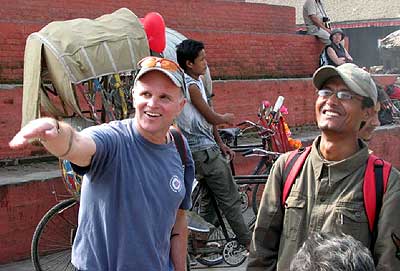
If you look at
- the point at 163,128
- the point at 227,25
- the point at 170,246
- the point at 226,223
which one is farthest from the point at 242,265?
the point at 227,25

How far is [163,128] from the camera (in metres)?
3.08

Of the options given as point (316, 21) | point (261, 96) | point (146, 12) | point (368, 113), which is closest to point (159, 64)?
point (368, 113)

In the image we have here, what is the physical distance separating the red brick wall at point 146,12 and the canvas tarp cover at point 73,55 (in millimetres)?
2747

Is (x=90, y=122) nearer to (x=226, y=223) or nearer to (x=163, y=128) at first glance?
(x=226, y=223)

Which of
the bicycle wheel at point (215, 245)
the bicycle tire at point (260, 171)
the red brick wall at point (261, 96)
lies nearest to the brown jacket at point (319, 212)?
the bicycle wheel at point (215, 245)

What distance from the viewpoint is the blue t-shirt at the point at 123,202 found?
2.96 metres

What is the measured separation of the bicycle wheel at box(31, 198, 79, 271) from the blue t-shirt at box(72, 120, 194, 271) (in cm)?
238

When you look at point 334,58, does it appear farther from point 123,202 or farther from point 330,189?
point 123,202

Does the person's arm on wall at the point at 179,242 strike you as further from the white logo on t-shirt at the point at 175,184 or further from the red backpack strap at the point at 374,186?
the red backpack strap at the point at 374,186

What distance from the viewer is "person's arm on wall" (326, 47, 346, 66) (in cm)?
1253

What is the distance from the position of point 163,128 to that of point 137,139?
0.12 m

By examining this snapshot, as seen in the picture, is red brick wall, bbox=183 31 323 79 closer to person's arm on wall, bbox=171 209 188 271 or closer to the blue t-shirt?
person's arm on wall, bbox=171 209 188 271

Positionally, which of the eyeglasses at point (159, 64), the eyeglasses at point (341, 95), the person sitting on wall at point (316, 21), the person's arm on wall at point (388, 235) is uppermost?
the eyeglasses at point (159, 64)

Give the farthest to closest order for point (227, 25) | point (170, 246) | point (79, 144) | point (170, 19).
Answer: point (227, 25), point (170, 19), point (170, 246), point (79, 144)
